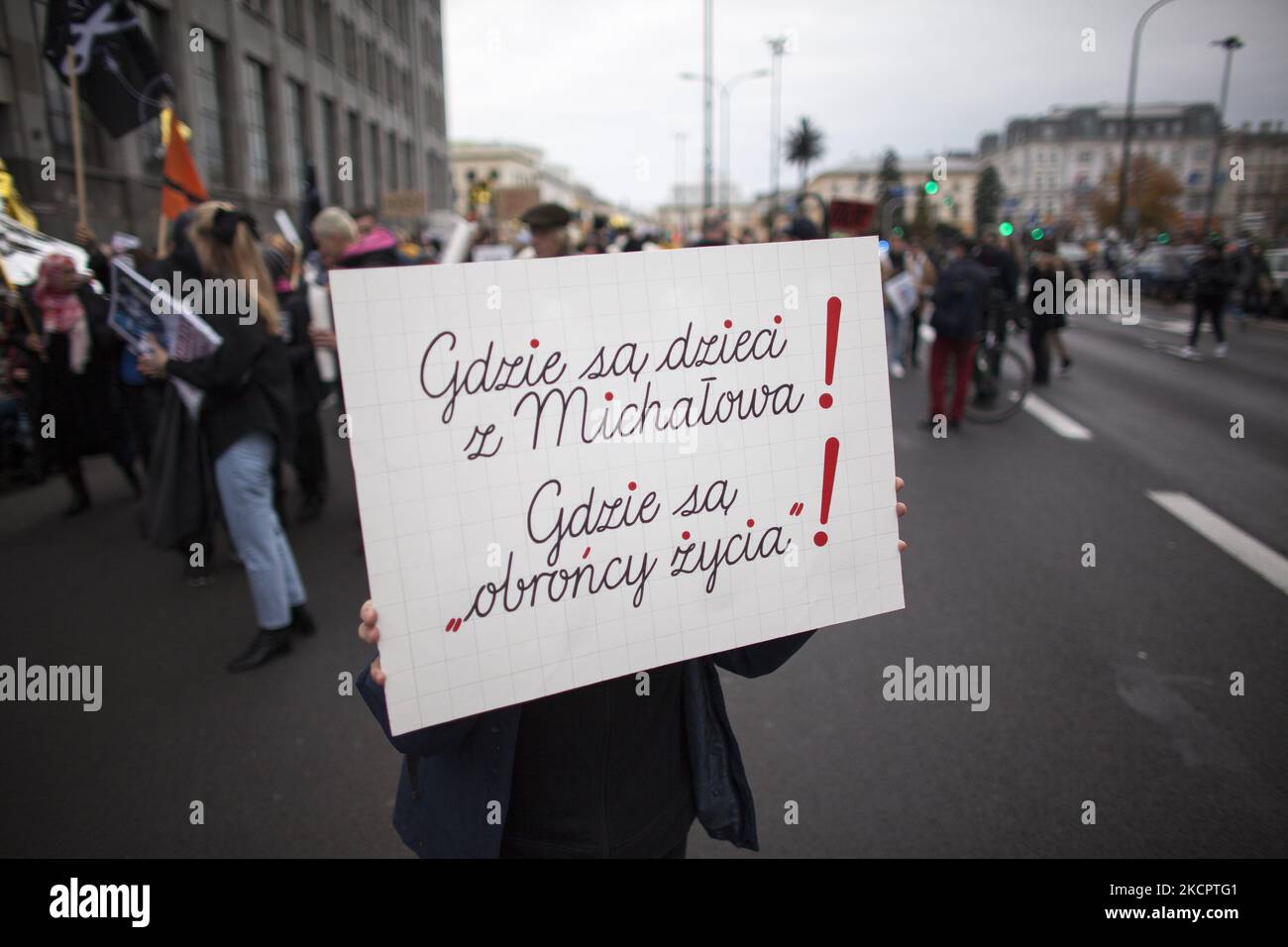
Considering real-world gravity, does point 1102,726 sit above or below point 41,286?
below

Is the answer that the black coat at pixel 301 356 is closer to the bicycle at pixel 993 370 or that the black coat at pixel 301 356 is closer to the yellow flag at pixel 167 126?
the yellow flag at pixel 167 126

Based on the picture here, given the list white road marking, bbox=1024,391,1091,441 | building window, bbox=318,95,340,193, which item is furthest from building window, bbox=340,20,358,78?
white road marking, bbox=1024,391,1091,441

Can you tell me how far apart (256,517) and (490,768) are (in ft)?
9.54

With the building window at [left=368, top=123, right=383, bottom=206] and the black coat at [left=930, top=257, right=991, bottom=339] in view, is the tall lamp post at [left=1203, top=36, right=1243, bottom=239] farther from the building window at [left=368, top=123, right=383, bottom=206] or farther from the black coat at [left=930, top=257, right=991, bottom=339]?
the building window at [left=368, top=123, right=383, bottom=206]

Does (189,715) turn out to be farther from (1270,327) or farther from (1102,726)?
(1270,327)

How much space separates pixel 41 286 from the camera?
6496 millimetres

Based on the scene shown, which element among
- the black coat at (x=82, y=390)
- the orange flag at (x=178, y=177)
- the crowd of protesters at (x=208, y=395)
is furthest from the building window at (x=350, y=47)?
the orange flag at (x=178, y=177)

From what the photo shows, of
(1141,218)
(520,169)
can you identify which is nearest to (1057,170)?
(1141,218)

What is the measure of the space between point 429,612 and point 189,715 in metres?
3.01

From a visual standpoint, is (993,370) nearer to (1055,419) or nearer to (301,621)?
(1055,419)

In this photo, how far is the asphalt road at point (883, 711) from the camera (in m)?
2.72

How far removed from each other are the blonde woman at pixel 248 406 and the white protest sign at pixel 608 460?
9.63 feet

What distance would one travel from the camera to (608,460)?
1326mm

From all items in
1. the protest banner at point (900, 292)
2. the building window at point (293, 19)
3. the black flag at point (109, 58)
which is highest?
the building window at point (293, 19)
